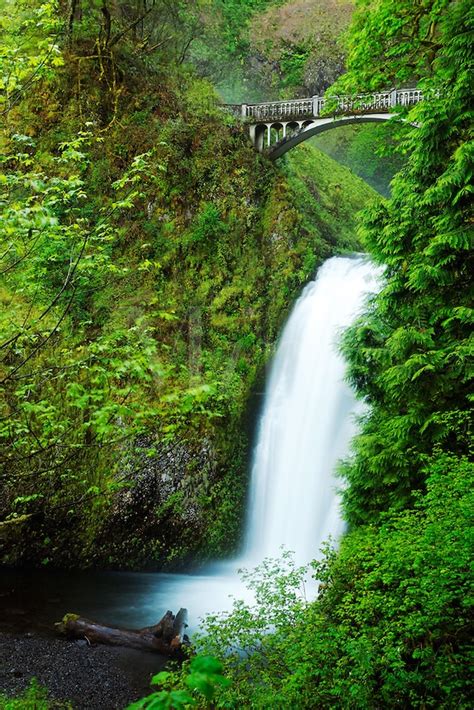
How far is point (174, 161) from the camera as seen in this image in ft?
49.1

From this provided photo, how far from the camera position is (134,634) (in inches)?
332

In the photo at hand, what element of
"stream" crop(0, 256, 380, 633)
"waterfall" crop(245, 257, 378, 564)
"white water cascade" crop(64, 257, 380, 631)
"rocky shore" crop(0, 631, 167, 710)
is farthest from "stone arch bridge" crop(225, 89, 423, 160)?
"rocky shore" crop(0, 631, 167, 710)

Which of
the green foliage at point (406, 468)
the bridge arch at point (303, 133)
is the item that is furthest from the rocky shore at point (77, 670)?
the bridge arch at point (303, 133)

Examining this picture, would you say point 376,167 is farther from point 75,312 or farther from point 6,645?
point 6,645

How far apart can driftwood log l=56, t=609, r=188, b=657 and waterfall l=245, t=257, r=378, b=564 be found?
119 inches

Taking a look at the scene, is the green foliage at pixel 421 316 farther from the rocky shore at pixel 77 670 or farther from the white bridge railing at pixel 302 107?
the white bridge railing at pixel 302 107

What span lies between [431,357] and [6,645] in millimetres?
7561

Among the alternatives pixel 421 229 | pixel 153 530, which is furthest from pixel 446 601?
pixel 153 530

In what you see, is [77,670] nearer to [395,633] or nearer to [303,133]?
[395,633]

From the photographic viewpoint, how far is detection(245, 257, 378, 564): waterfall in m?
11.4

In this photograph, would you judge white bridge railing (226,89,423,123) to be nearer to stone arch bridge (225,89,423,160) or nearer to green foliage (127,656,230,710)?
stone arch bridge (225,89,423,160)

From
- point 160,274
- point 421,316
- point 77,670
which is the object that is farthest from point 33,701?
point 160,274

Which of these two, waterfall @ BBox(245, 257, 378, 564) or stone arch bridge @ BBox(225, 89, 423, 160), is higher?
stone arch bridge @ BBox(225, 89, 423, 160)

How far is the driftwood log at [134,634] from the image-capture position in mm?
8195
